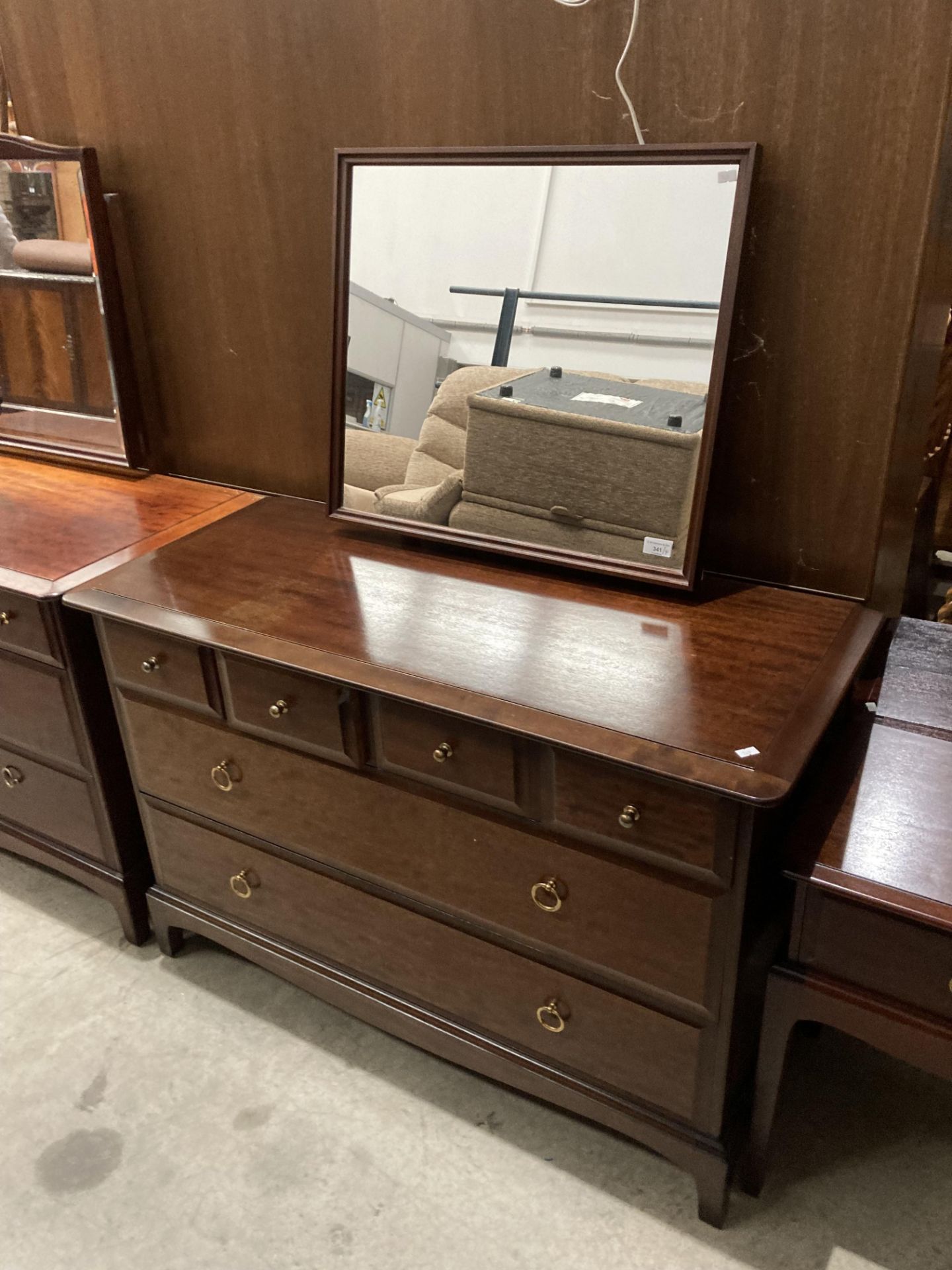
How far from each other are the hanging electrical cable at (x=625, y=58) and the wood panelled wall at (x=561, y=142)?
0.04 feet

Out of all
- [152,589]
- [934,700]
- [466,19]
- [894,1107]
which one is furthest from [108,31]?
[894,1107]

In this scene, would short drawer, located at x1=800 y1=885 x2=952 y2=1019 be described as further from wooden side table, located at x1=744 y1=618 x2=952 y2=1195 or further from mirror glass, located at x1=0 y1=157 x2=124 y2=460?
mirror glass, located at x1=0 y1=157 x2=124 y2=460

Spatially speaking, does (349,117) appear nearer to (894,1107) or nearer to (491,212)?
(491,212)

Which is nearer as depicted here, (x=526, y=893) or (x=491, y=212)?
(x=526, y=893)

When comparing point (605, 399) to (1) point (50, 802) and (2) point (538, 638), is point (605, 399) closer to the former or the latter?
(2) point (538, 638)

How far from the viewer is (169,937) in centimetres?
183

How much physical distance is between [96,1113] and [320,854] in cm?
59

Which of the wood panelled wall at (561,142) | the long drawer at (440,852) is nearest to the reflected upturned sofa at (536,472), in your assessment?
the wood panelled wall at (561,142)

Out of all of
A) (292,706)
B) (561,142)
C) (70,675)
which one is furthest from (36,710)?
(561,142)

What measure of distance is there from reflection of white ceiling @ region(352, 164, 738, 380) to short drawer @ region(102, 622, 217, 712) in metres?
0.64

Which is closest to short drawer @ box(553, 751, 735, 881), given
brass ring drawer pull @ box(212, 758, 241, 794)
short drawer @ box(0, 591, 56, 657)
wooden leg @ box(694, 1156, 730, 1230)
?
wooden leg @ box(694, 1156, 730, 1230)

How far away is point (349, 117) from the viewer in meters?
1.53

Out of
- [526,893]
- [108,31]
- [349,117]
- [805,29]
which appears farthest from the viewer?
[108,31]

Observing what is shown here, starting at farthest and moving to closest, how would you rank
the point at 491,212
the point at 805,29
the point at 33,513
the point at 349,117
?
the point at 33,513, the point at 349,117, the point at 491,212, the point at 805,29
